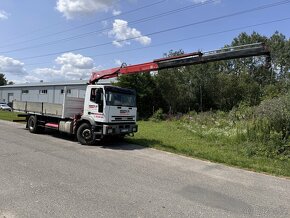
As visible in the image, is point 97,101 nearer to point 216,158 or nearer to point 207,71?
point 216,158

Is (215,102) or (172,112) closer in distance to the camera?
(172,112)

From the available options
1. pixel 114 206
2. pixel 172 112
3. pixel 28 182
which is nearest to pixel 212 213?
pixel 114 206

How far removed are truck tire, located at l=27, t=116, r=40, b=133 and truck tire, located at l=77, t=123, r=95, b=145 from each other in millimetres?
3992

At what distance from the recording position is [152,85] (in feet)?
113

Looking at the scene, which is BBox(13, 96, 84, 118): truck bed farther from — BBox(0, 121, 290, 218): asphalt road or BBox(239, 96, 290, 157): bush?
BBox(239, 96, 290, 157): bush

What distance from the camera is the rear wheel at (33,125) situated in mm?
16311

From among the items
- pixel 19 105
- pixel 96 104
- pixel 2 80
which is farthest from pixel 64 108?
pixel 2 80

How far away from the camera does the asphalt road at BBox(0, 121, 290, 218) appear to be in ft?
17.4

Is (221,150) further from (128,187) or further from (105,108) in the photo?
(128,187)

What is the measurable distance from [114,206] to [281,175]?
230 inches

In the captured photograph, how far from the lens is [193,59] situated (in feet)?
37.5

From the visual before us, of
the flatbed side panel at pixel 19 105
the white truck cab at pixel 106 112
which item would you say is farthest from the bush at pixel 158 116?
the white truck cab at pixel 106 112

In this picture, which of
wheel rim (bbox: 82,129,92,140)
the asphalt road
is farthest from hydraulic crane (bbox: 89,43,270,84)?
the asphalt road

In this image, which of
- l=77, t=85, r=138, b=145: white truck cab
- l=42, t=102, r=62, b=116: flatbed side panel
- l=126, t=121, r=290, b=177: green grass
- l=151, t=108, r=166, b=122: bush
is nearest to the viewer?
l=126, t=121, r=290, b=177: green grass
